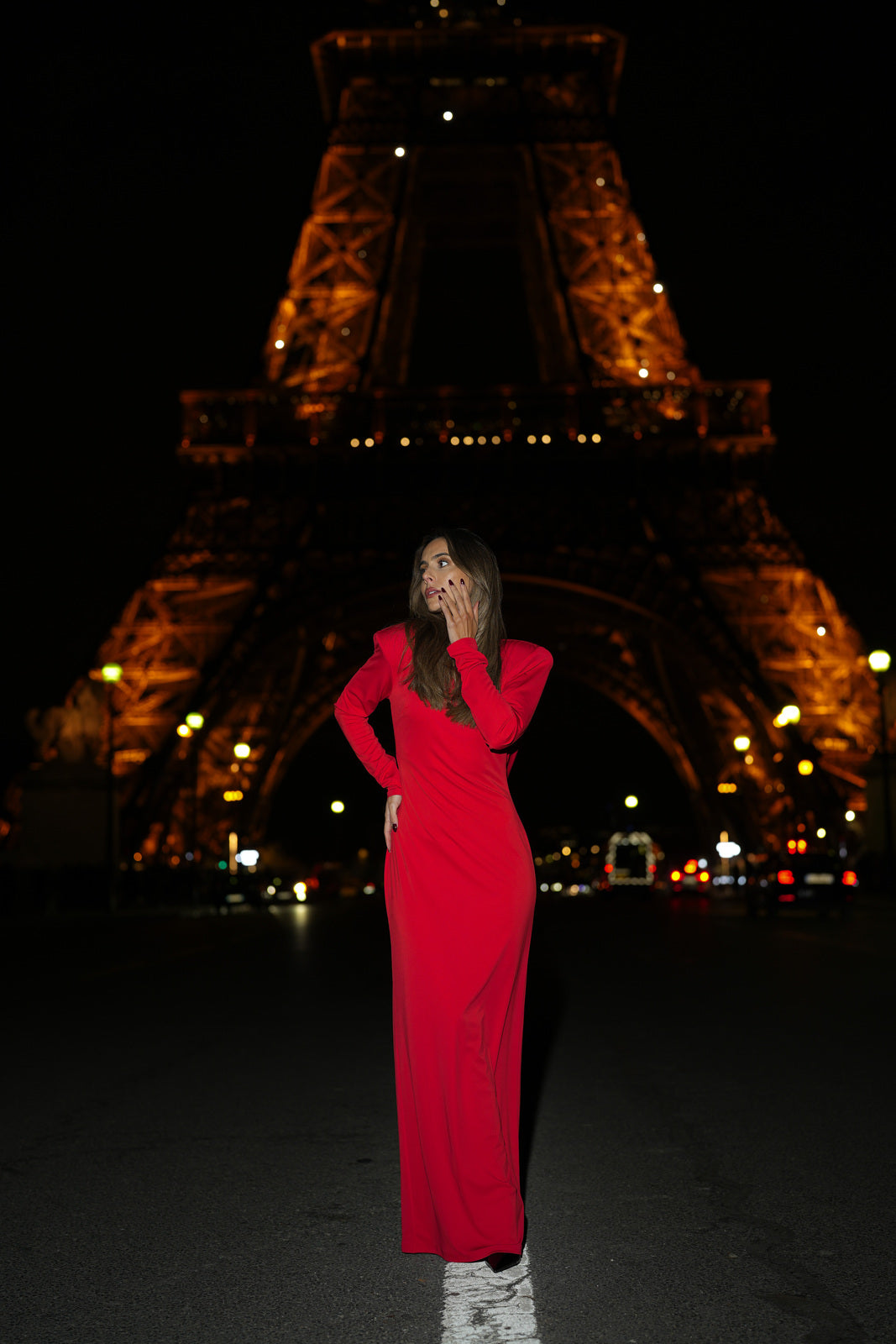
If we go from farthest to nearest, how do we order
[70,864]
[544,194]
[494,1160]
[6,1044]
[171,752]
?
[544,194] → [171,752] → [70,864] → [6,1044] → [494,1160]

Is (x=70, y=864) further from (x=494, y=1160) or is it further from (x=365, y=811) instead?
(x=365, y=811)

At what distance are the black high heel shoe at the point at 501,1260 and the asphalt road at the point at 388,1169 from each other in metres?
0.13

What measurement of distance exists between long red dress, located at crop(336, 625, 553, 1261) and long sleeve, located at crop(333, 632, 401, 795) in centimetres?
11

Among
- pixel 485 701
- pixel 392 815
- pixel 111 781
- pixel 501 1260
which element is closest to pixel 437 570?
pixel 485 701

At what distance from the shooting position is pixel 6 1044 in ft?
30.5

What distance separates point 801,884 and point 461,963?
25.2 m

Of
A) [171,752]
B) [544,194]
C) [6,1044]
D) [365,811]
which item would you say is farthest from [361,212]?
[365,811]

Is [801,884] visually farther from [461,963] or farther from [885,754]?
[461,963]

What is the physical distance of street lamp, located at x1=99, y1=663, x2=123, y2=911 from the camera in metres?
33.8

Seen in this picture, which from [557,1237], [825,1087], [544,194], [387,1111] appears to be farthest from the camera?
[544,194]

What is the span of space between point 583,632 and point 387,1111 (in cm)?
5201

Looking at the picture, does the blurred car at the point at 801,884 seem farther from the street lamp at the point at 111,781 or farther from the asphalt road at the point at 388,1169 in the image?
the asphalt road at the point at 388,1169

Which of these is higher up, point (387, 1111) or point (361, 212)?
point (361, 212)

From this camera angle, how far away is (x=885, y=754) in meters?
33.1
